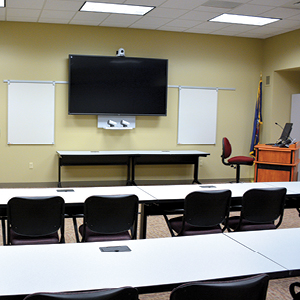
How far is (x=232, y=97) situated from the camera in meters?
9.19

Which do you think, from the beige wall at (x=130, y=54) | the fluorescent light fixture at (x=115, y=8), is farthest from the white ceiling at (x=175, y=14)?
the beige wall at (x=130, y=54)

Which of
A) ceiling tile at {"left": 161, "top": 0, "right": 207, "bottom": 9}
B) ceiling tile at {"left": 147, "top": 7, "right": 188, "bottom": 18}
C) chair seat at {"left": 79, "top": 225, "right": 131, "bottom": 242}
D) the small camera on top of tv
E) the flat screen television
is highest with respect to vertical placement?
ceiling tile at {"left": 161, "top": 0, "right": 207, "bottom": 9}

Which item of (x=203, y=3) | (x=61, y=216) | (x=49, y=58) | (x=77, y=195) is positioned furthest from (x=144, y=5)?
(x=61, y=216)

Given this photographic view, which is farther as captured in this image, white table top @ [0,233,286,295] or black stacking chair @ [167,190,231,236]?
black stacking chair @ [167,190,231,236]

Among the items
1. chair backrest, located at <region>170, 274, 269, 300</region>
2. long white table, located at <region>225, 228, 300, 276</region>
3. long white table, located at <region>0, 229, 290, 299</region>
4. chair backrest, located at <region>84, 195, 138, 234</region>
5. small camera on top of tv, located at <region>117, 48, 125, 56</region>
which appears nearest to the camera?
chair backrest, located at <region>170, 274, 269, 300</region>

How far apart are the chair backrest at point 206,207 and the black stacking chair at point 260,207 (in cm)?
19

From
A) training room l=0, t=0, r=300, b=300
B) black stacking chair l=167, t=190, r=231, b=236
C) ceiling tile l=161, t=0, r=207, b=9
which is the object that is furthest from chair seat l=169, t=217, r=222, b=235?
ceiling tile l=161, t=0, r=207, b=9

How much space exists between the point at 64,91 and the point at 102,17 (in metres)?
1.67

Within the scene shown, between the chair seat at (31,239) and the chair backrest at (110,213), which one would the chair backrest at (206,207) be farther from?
the chair seat at (31,239)

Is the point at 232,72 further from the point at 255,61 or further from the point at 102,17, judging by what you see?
the point at 102,17

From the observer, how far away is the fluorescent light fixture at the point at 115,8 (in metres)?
6.74

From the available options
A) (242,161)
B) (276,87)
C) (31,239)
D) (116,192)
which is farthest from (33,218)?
(276,87)

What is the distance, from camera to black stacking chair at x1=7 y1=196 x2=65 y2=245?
309 cm

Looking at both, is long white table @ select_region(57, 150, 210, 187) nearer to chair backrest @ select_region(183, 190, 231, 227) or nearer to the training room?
the training room
